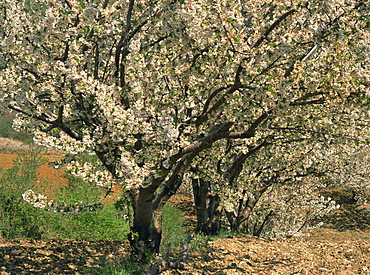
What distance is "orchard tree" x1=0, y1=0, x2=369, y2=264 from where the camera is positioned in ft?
15.3

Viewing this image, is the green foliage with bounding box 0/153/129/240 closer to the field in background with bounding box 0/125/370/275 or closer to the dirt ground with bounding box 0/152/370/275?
the field in background with bounding box 0/125/370/275

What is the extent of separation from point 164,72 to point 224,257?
14.8 feet

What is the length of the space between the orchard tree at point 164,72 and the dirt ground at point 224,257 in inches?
52.9

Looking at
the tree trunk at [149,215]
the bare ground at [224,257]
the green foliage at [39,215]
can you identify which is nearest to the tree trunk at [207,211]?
the bare ground at [224,257]

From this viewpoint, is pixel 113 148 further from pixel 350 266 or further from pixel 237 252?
pixel 350 266

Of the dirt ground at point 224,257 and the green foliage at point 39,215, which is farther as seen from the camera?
the green foliage at point 39,215

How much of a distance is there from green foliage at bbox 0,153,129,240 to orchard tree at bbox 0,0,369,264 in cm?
427

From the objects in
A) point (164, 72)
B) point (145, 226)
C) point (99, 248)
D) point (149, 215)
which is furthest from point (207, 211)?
point (164, 72)

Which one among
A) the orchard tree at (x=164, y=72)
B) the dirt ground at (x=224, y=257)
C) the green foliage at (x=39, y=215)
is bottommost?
the dirt ground at (x=224, y=257)

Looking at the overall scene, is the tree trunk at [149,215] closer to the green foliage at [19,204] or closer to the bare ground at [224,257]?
the bare ground at [224,257]

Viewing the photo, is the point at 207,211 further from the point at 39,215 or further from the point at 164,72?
the point at 164,72

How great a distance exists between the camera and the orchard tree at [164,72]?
4.65 metres

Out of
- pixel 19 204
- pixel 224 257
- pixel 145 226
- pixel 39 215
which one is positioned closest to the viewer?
pixel 145 226

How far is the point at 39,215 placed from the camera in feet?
34.8
